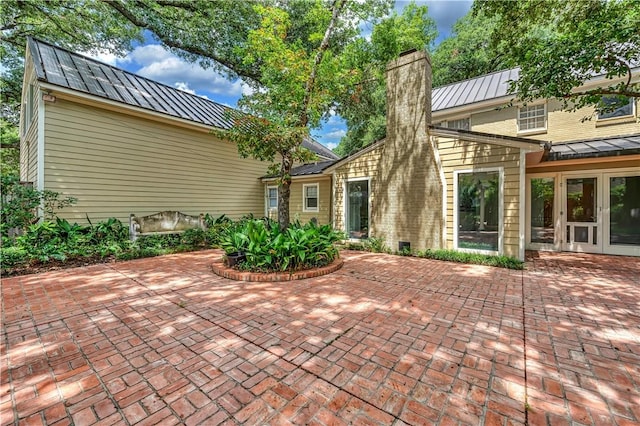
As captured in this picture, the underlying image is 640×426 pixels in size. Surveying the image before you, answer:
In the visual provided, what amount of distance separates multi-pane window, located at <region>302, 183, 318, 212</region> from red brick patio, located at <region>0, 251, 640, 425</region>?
630 centimetres

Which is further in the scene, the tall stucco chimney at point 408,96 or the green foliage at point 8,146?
the green foliage at point 8,146

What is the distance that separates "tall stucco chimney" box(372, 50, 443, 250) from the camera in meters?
7.34

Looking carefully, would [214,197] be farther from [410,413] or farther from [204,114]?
[410,413]

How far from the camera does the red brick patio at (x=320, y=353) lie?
1847 mm

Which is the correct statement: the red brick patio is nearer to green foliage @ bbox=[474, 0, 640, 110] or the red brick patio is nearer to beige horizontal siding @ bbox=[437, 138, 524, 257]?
beige horizontal siding @ bbox=[437, 138, 524, 257]

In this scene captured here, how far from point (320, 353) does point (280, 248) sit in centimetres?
292

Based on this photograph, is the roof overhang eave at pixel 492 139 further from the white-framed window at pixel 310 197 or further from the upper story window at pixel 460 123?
the white-framed window at pixel 310 197

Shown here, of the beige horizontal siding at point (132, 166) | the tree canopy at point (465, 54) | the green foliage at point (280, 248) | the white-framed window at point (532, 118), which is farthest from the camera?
the tree canopy at point (465, 54)

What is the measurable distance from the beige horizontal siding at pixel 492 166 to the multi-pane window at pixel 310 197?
16.3 feet

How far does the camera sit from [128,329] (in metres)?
3.04

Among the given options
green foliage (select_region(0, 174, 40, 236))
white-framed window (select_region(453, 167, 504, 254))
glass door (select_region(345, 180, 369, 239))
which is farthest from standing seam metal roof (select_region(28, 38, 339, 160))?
white-framed window (select_region(453, 167, 504, 254))

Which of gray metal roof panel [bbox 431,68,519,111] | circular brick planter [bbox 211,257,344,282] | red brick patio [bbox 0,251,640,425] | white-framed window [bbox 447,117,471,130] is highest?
gray metal roof panel [bbox 431,68,519,111]

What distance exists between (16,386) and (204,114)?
10190mm

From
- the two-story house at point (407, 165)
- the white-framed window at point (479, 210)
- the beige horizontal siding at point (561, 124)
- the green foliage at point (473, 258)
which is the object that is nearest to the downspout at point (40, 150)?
the two-story house at point (407, 165)
